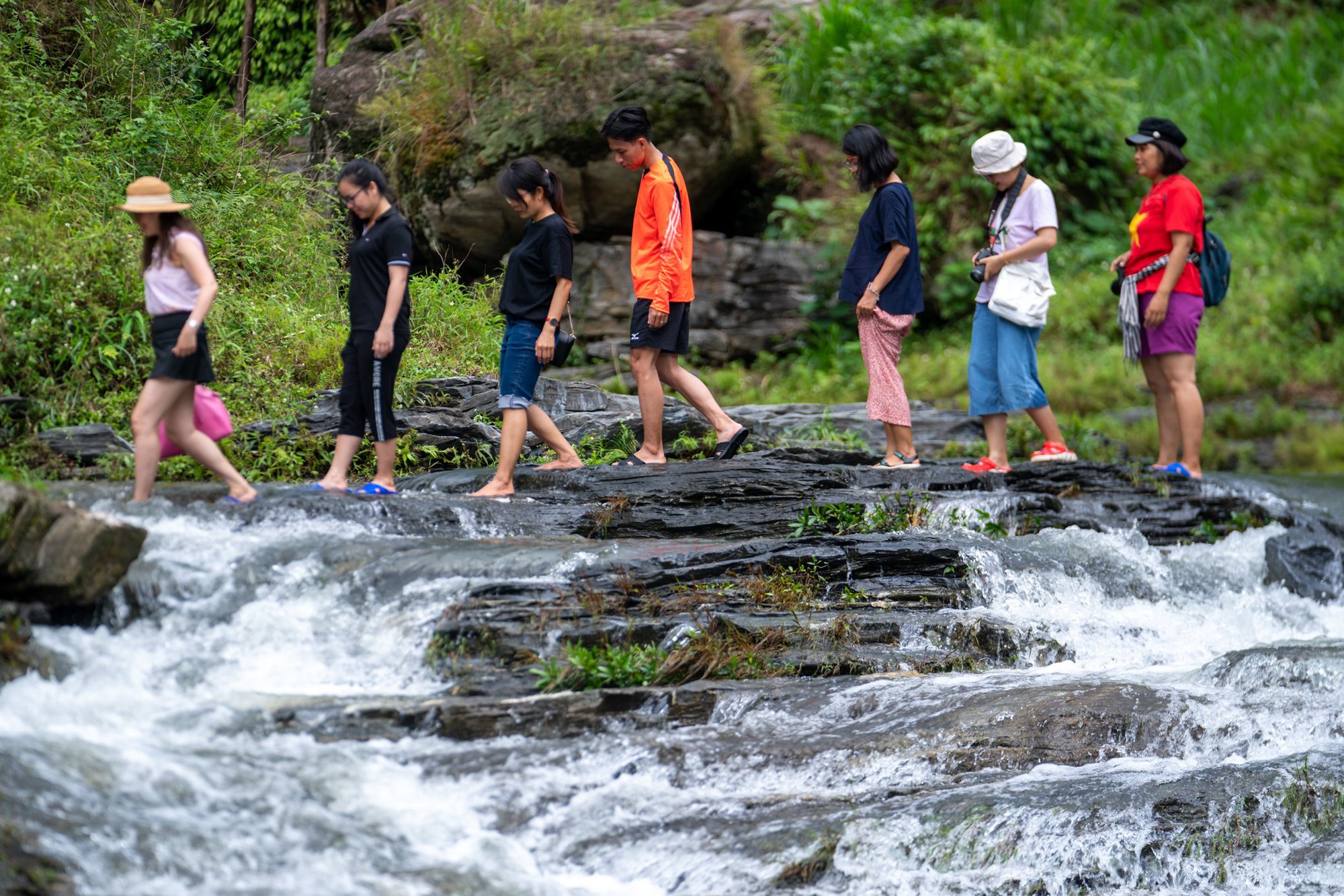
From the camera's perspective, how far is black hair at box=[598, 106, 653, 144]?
274 inches

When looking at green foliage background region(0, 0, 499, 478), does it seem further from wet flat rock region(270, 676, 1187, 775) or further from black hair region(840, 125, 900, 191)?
black hair region(840, 125, 900, 191)

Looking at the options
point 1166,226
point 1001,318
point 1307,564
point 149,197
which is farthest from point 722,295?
point 149,197

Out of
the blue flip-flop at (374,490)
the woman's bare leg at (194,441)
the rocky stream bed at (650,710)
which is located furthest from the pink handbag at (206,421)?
the blue flip-flop at (374,490)

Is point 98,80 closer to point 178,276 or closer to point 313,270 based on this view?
point 313,270

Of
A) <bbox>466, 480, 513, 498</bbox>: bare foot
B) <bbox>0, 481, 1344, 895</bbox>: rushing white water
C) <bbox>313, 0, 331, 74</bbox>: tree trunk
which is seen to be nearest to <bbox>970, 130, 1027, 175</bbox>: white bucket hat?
<bbox>0, 481, 1344, 895</bbox>: rushing white water

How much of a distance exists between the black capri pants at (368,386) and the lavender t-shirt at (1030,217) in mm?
3839

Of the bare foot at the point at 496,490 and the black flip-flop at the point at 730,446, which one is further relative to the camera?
the black flip-flop at the point at 730,446

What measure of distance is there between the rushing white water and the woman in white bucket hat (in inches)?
98.6

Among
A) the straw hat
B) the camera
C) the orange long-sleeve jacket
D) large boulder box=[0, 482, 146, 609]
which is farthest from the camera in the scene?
the camera

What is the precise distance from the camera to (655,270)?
728 cm

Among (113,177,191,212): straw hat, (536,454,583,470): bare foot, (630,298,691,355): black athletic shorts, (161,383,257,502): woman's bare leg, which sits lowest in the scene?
(536,454,583,470): bare foot

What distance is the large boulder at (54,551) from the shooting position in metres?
4.72

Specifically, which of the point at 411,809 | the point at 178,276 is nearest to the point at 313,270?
the point at 178,276

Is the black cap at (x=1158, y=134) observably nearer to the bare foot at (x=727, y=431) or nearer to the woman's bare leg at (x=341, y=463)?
the bare foot at (x=727, y=431)
